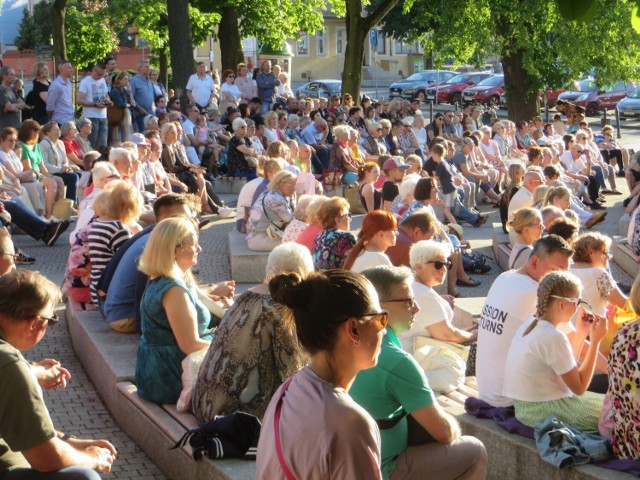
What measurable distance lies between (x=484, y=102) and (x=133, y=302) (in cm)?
4288

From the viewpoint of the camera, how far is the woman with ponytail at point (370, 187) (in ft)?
52.6

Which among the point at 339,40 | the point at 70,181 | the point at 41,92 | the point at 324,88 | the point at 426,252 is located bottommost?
the point at 324,88

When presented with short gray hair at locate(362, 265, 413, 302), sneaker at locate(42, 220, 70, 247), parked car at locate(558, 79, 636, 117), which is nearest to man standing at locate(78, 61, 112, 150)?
sneaker at locate(42, 220, 70, 247)

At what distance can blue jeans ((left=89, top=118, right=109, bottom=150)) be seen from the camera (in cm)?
1961

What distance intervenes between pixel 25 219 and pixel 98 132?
5.89 m

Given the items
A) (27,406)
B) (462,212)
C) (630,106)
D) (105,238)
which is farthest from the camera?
(630,106)

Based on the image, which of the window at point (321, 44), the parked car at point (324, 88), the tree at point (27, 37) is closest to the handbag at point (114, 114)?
the parked car at point (324, 88)

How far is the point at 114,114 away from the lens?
20281 mm

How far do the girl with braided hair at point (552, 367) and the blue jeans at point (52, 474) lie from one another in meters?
2.44

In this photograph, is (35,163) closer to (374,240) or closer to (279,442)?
(374,240)

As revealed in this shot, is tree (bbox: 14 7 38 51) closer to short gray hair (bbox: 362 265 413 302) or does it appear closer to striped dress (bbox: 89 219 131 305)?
striped dress (bbox: 89 219 131 305)

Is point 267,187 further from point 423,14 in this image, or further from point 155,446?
point 423,14

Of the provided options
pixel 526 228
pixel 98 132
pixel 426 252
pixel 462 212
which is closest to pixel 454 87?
pixel 98 132

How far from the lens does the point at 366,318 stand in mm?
3488
